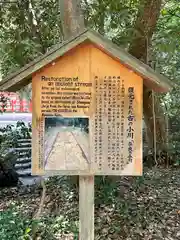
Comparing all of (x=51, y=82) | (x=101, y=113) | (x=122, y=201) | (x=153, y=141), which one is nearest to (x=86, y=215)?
(x=101, y=113)

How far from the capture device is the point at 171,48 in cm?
611

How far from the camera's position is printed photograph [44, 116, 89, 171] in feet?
10.8

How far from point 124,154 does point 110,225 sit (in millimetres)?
2073

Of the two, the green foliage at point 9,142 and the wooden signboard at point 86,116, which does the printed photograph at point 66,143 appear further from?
the green foliage at point 9,142

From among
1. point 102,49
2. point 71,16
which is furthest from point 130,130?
point 71,16

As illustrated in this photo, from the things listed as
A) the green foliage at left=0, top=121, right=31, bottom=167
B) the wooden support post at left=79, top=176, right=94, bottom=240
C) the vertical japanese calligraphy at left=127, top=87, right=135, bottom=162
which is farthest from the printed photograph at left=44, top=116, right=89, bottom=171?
the green foliage at left=0, top=121, right=31, bottom=167

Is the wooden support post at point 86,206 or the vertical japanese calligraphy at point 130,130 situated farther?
the wooden support post at point 86,206

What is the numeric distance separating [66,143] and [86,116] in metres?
0.29

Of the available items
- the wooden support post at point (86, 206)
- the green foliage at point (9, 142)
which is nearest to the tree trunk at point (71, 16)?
the wooden support post at point (86, 206)

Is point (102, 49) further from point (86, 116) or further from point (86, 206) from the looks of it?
point (86, 206)

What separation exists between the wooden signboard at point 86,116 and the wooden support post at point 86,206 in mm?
208

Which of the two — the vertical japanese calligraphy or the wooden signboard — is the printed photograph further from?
the vertical japanese calligraphy

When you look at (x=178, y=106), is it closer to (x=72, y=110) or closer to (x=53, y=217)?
(x=53, y=217)

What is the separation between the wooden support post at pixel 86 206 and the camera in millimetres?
3500
